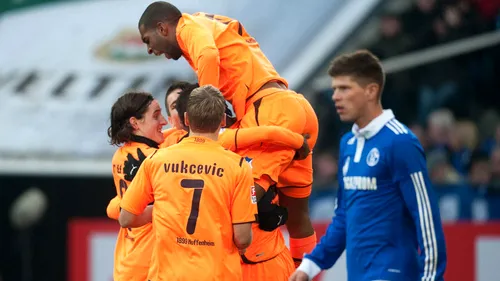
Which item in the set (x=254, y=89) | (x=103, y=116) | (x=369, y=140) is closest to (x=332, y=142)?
(x=103, y=116)

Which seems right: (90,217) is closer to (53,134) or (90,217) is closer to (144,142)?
(53,134)

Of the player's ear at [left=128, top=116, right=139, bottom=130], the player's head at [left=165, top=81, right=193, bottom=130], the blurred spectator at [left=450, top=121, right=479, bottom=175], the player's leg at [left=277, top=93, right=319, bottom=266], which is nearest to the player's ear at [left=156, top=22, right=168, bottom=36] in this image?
the player's head at [left=165, top=81, right=193, bottom=130]

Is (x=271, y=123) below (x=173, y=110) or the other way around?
below

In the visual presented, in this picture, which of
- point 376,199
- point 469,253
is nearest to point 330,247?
point 376,199

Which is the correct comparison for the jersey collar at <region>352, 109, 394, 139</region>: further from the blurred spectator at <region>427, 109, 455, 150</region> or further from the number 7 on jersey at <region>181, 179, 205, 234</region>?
the blurred spectator at <region>427, 109, 455, 150</region>

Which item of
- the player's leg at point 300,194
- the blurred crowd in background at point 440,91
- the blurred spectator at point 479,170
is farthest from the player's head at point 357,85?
the blurred crowd in background at point 440,91

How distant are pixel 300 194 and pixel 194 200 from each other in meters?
1.52

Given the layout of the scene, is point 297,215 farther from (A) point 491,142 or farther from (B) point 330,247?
(A) point 491,142

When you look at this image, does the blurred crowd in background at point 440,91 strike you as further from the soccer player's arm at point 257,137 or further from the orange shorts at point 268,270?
the soccer player's arm at point 257,137

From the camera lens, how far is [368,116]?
16.7 ft

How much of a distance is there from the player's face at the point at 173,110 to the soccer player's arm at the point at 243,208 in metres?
1.10

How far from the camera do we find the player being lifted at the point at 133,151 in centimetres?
563

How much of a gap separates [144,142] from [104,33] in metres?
5.94

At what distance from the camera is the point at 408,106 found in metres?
11.1
